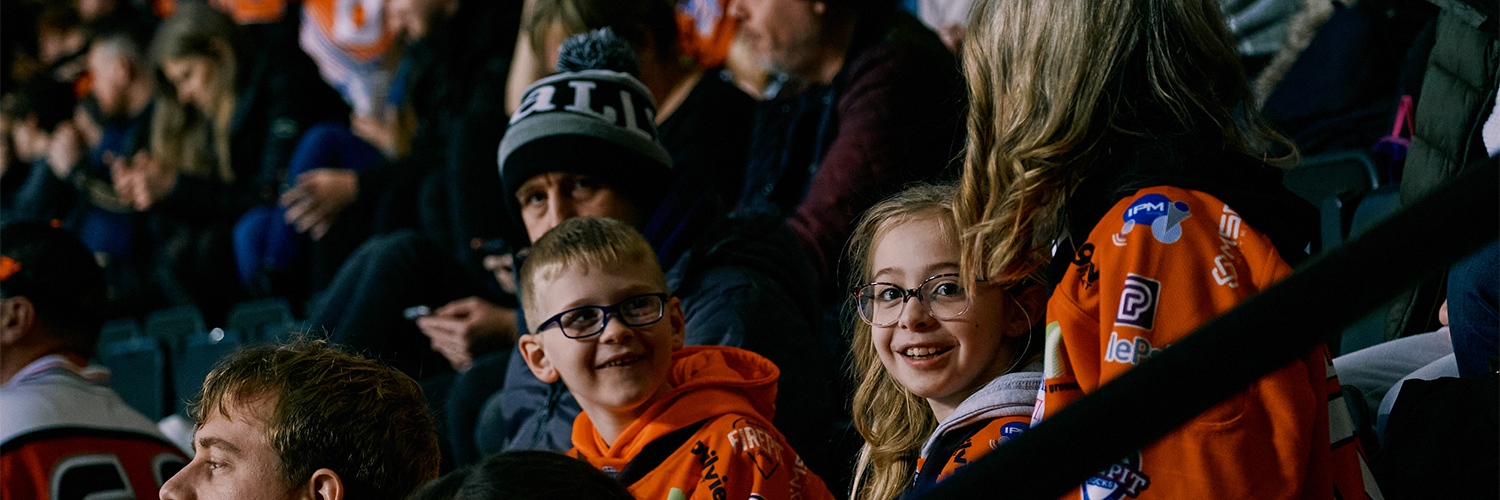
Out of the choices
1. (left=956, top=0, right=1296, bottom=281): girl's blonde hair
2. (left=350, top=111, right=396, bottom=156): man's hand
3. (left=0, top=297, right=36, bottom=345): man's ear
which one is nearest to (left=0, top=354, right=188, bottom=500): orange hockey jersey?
(left=0, top=297, right=36, bottom=345): man's ear

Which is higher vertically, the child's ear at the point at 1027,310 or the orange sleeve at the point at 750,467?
the child's ear at the point at 1027,310

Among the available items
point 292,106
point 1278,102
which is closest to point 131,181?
point 292,106

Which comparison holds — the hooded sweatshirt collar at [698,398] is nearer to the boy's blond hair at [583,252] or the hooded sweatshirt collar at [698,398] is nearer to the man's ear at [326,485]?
the boy's blond hair at [583,252]

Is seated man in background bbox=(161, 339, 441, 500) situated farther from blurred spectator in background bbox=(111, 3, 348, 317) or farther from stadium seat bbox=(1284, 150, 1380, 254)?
blurred spectator in background bbox=(111, 3, 348, 317)

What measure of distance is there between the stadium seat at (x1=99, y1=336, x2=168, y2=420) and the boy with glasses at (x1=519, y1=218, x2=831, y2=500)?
3.13 meters

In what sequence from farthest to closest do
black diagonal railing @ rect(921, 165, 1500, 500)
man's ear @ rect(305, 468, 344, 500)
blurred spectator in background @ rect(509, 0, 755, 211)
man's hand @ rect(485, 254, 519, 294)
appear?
man's hand @ rect(485, 254, 519, 294) < blurred spectator in background @ rect(509, 0, 755, 211) < man's ear @ rect(305, 468, 344, 500) < black diagonal railing @ rect(921, 165, 1500, 500)

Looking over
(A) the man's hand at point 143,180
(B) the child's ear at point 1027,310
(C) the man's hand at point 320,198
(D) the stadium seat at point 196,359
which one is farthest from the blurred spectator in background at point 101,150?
(B) the child's ear at point 1027,310

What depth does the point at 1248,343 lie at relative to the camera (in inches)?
34.3

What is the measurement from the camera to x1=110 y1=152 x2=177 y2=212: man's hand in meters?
5.57

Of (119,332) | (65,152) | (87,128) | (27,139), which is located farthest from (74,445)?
(27,139)

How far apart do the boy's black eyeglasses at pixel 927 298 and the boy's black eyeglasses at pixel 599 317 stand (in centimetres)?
39

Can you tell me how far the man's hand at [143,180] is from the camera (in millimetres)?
5570

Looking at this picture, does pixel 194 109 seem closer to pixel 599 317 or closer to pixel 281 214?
pixel 281 214

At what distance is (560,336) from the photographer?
200 centimetres
